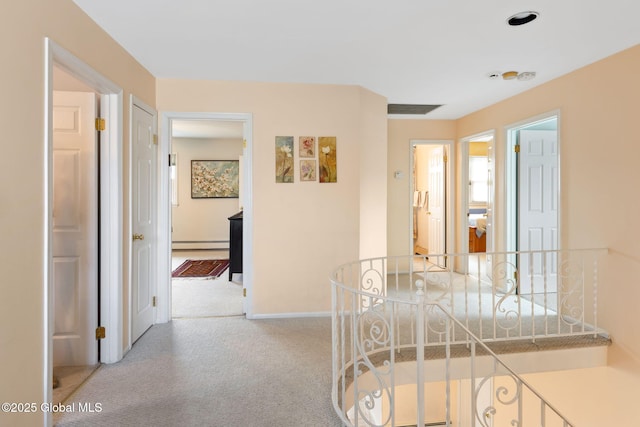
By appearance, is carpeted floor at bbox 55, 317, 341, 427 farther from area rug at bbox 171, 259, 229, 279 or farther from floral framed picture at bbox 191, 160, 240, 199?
floral framed picture at bbox 191, 160, 240, 199

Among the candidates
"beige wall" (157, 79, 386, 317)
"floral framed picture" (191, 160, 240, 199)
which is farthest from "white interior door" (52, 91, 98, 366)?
"floral framed picture" (191, 160, 240, 199)

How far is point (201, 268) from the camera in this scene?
627 cm

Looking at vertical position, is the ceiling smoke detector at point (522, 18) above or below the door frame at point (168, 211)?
above

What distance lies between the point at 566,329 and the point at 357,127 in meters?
2.85

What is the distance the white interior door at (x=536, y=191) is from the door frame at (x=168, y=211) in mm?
3262

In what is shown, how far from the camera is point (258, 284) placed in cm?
373

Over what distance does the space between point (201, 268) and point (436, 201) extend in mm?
4289

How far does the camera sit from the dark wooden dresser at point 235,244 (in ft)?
17.3

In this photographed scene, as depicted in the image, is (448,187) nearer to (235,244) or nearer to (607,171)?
(607,171)

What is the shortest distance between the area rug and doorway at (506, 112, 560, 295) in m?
4.38

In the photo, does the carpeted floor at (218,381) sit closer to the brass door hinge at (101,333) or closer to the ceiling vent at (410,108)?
the brass door hinge at (101,333)

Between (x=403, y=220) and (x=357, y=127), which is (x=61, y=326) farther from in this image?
(x=403, y=220)

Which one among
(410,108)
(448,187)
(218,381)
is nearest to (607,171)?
(410,108)

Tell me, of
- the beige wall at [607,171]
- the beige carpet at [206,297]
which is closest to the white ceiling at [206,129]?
the beige carpet at [206,297]
